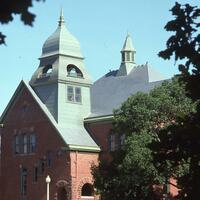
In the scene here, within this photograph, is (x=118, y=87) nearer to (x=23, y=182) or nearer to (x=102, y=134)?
(x=102, y=134)

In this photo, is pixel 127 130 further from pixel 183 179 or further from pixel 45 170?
pixel 183 179

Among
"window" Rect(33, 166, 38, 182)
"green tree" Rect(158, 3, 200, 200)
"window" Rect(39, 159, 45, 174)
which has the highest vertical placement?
"window" Rect(39, 159, 45, 174)

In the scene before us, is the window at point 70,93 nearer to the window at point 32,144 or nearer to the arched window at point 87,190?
the window at point 32,144

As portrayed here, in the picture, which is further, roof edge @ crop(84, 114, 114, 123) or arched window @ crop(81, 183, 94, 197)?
roof edge @ crop(84, 114, 114, 123)

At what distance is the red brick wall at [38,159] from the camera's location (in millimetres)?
54812

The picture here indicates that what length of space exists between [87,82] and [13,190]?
480 inches

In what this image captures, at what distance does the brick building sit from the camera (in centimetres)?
5547

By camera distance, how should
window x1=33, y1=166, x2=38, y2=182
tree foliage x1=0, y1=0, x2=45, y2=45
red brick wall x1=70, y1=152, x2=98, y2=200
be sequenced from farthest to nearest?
window x1=33, y1=166, x2=38, y2=182 → red brick wall x1=70, y1=152, x2=98, y2=200 → tree foliage x1=0, y1=0, x2=45, y2=45

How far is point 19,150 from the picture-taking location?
60094 millimetres

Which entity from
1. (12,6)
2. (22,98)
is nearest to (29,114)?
(22,98)

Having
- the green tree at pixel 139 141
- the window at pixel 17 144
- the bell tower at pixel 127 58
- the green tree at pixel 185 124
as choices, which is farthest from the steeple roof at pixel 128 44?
the green tree at pixel 185 124

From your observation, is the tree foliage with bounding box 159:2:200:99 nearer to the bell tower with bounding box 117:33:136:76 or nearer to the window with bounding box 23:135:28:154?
the window with bounding box 23:135:28:154

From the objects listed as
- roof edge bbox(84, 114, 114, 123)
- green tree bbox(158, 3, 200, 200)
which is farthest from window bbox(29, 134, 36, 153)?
green tree bbox(158, 3, 200, 200)

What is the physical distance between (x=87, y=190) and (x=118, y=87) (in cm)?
1100
